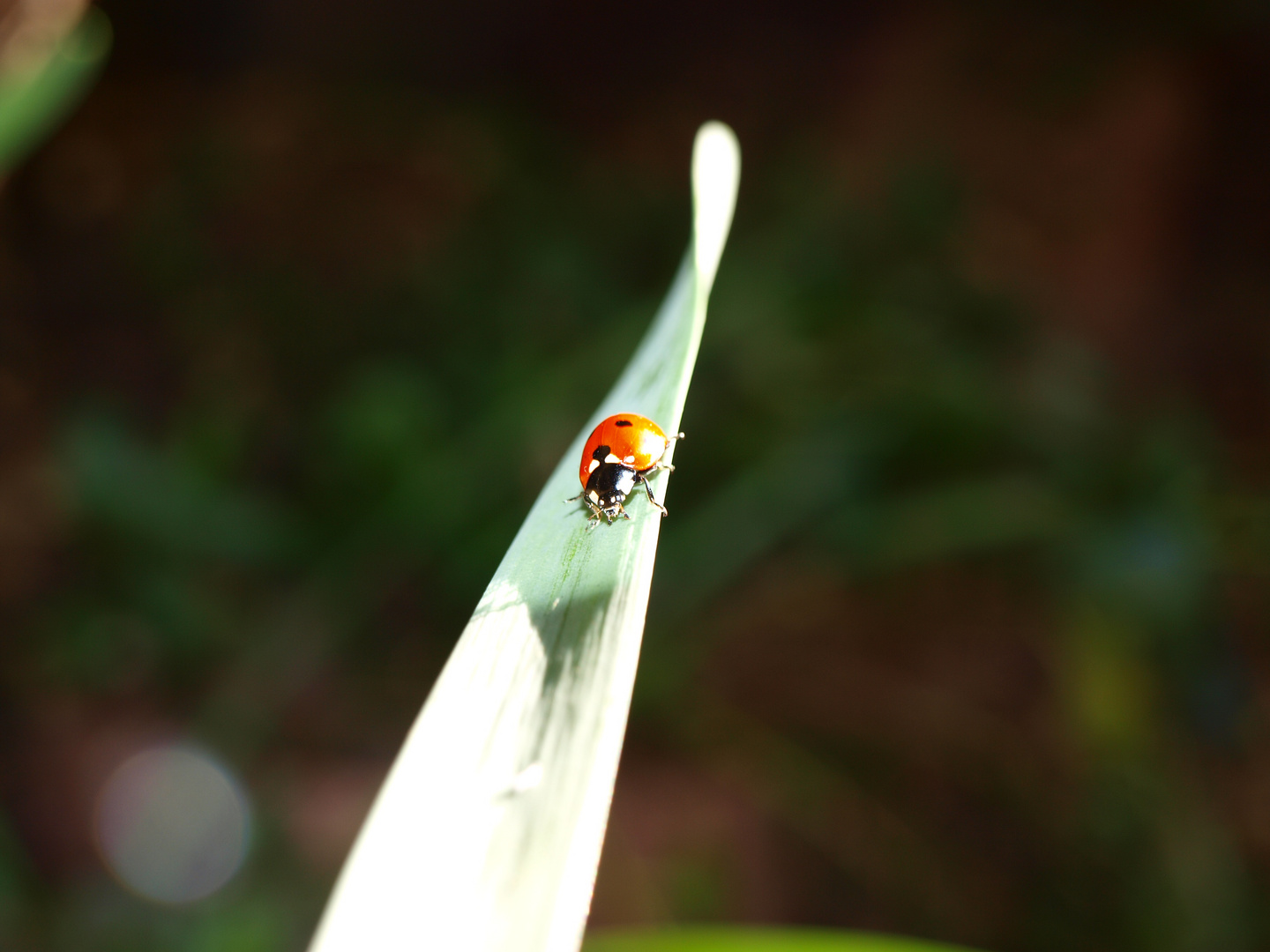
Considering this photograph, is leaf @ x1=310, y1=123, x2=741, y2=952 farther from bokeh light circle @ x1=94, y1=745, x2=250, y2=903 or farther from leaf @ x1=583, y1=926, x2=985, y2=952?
bokeh light circle @ x1=94, y1=745, x2=250, y2=903

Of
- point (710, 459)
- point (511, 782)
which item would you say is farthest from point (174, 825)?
point (511, 782)

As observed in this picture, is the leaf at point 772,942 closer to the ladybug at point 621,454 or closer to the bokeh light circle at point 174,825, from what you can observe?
the ladybug at point 621,454

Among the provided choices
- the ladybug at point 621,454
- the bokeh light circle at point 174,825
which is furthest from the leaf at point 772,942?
the bokeh light circle at point 174,825

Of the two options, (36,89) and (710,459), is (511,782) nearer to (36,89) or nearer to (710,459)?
(36,89)

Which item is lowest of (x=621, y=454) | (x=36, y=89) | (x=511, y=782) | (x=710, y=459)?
(x=511, y=782)

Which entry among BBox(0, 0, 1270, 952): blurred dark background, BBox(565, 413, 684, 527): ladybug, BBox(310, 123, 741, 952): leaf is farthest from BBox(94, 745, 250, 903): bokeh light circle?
BBox(310, 123, 741, 952): leaf

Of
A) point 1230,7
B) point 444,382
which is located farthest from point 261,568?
point 1230,7
